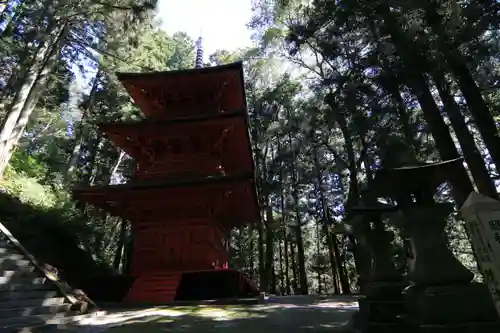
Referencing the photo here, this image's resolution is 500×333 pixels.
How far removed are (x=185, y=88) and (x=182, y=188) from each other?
14.7 feet

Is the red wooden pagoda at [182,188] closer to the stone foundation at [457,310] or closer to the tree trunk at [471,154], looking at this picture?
the tree trunk at [471,154]

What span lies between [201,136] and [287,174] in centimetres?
1319

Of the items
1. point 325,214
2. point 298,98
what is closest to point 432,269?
point 325,214

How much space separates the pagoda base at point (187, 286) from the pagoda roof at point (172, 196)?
1.87m

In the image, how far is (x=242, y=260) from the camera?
26.7m

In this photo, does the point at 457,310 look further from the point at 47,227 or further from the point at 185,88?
the point at 47,227

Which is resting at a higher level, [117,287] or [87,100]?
[87,100]

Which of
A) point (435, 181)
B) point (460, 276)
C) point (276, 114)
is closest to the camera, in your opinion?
point (460, 276)

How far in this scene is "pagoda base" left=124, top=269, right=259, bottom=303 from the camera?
8.17 m

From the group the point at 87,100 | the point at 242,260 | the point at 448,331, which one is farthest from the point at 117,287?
the point at 242,260

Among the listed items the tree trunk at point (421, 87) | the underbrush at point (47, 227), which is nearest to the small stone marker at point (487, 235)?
the tree trunk at point (421, 87)

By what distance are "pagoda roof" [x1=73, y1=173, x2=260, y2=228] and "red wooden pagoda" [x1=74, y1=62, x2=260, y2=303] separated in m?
0.03

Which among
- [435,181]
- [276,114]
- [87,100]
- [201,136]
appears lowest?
[435,181]

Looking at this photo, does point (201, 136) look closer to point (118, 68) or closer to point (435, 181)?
point (118, 68)
